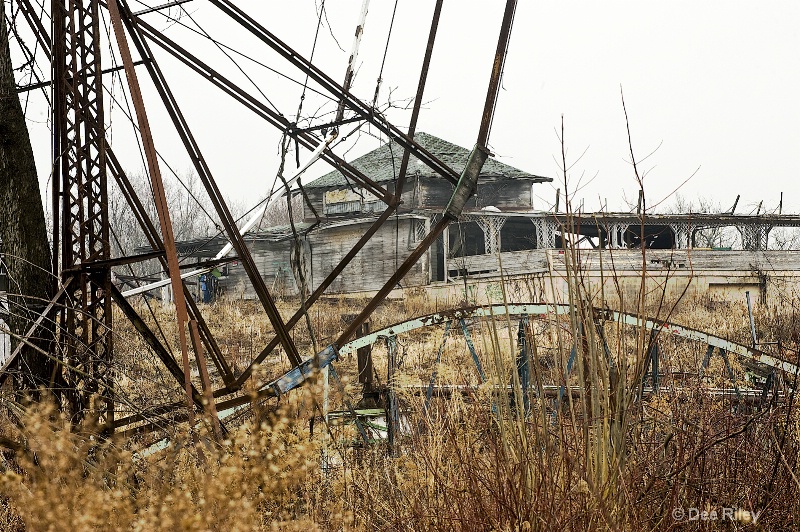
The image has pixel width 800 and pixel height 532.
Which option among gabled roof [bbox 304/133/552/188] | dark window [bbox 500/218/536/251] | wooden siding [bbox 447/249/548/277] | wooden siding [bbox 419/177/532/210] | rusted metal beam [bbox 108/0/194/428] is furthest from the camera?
dark window [bbox 500/218/536/251]

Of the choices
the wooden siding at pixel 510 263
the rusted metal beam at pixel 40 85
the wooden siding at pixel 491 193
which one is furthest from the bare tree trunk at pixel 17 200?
the wooden siding at pixel 491 193

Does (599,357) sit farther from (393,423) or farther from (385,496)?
(393,423)

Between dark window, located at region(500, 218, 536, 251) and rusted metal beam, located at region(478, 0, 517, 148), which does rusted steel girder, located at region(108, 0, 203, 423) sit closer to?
rusted metal beam, located at region(478, 0, 517, 148)

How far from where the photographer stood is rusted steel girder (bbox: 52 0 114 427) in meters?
4.60

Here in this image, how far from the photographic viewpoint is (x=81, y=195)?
476cm

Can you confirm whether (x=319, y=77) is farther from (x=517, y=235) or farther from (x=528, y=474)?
(x=517, y=235)

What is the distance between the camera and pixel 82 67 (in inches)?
183

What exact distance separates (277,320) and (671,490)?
9.76ft

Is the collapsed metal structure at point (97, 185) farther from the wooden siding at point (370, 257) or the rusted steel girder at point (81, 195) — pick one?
the wooden siding at point (370, 257)

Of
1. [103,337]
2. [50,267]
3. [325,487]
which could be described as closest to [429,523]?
[325,487]

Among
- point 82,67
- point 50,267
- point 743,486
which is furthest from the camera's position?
point 50,267

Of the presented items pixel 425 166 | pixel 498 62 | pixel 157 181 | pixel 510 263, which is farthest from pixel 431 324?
pixel 425 166

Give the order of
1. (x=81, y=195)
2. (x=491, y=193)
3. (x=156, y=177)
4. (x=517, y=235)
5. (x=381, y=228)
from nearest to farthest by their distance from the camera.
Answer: (x=156, y=177)
(x=81, y=195)
(x=381, y=228)
(x=491, y=193)
(x=517, y=235)

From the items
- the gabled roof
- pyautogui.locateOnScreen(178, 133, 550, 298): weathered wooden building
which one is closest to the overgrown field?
pyautogui.locateOnScreen(178, 133, 550, 298): weathered wooden building
